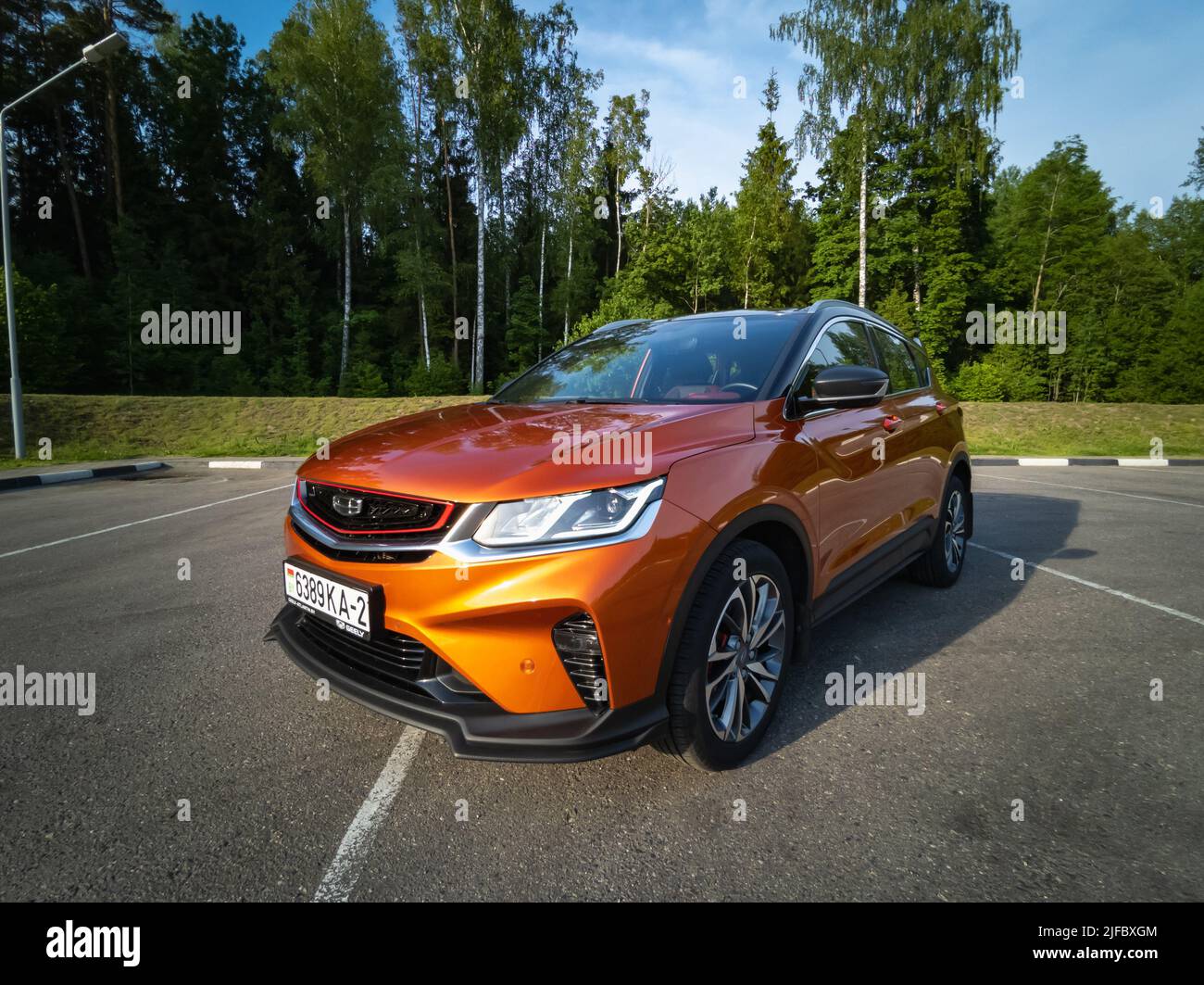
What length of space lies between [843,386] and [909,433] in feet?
4.45

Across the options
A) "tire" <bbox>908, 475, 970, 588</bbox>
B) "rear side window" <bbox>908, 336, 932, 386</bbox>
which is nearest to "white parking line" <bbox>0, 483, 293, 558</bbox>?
"tire" <bbox>908, 475, 970, 588</bbox>

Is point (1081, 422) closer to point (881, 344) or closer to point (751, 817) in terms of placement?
point (881, 344)

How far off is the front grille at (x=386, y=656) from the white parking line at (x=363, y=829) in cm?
19

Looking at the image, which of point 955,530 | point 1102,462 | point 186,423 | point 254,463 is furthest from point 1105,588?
point 186,423

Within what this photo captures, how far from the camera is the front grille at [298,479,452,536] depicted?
194 cm

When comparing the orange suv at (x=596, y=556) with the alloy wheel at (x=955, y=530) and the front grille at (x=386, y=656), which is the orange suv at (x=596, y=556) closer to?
the front grille at (x=386, y=656)

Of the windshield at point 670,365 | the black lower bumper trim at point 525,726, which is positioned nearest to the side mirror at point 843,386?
the windshield at point 670,365

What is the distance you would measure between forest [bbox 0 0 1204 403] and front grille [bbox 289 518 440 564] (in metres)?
21.6

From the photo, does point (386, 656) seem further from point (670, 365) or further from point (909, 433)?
point (909, 433)

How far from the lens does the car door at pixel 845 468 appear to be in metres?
2.71

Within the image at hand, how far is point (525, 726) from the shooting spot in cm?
178

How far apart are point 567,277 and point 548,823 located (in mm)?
29647

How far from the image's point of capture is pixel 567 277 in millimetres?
29484

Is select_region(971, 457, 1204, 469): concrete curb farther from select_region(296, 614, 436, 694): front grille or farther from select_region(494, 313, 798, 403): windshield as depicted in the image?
select_region(296, 614, 436, 694): front grille
